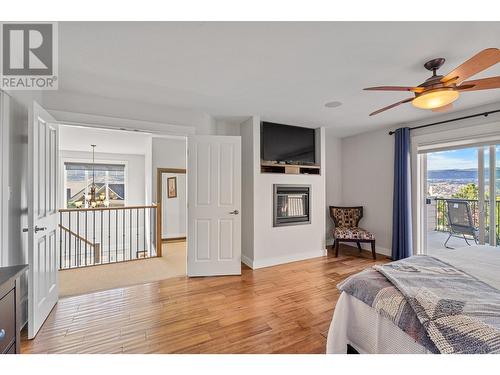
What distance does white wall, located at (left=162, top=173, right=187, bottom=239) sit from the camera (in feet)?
18.6

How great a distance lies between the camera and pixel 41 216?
204 centimetres

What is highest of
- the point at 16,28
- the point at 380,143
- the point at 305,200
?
the point at 16,28

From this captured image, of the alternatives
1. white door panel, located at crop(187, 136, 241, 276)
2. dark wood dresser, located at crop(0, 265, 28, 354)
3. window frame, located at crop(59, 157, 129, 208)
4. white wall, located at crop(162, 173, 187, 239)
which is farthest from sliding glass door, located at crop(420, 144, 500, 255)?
window frame, located at crop(59, 157, 129, 208)

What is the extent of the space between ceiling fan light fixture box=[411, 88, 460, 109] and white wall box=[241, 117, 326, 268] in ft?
7.01

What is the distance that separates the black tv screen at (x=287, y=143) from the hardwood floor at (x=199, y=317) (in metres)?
1.94

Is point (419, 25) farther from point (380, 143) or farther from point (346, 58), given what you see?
point (380, 143)

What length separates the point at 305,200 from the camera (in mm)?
4031

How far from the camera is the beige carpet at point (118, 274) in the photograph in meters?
2.84

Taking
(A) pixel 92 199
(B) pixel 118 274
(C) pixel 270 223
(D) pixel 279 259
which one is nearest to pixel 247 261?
(D) pixel 279 259

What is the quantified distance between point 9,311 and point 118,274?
98.3 inches

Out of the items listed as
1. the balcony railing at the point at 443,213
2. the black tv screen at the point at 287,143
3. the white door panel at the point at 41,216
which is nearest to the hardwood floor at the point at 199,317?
the white door panel at the point at 41,216

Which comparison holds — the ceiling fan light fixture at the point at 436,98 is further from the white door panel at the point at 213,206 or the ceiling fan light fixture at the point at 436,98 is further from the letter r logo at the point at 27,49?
the letter r logo at the point at 27,49

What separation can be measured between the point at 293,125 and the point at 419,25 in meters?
2.52
